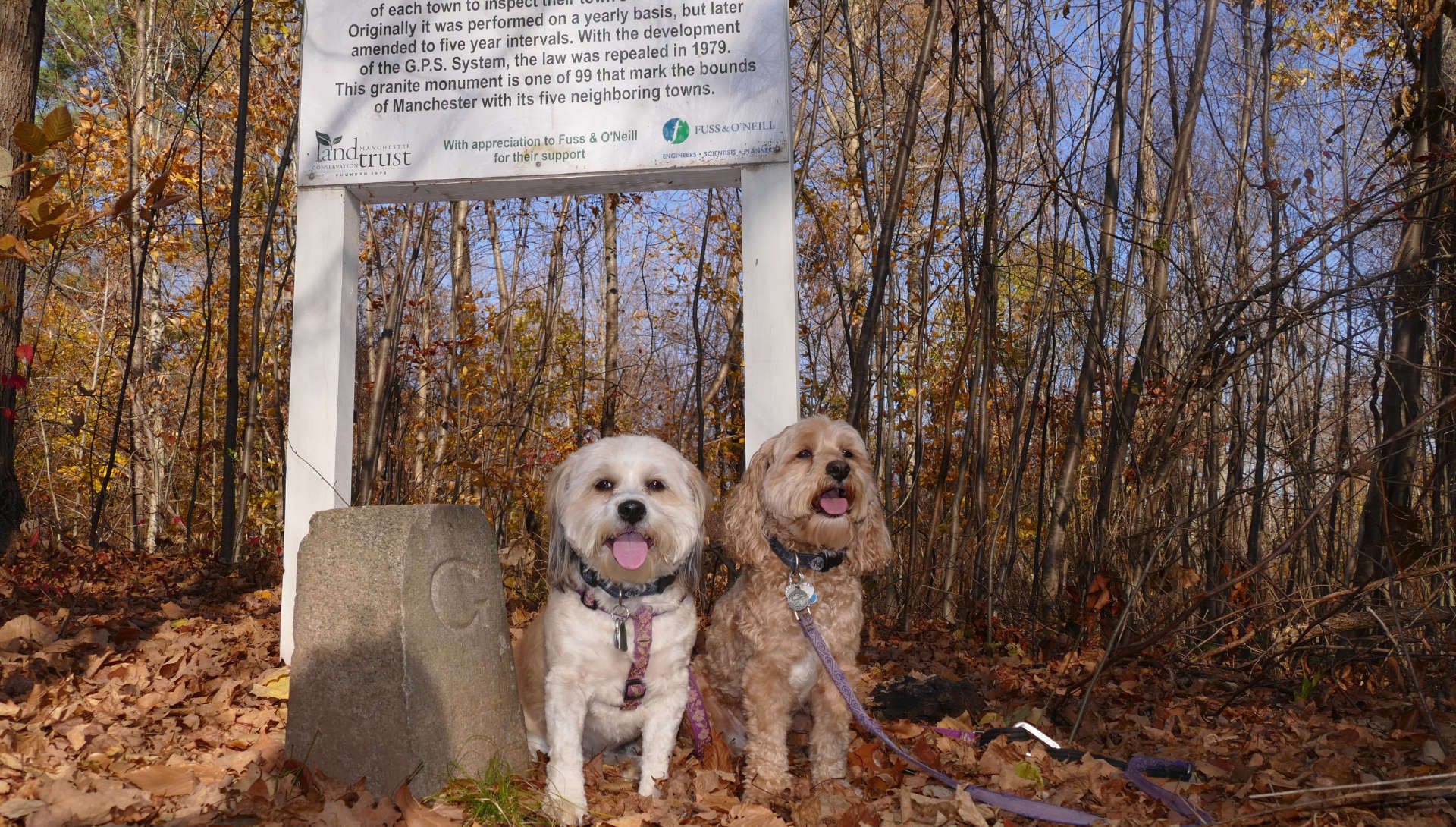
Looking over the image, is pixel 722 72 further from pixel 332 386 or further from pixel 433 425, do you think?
pixel 433 425

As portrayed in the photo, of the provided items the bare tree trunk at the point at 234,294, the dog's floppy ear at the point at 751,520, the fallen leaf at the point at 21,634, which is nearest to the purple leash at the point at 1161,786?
the dog's floppy ear at the point at 751,520

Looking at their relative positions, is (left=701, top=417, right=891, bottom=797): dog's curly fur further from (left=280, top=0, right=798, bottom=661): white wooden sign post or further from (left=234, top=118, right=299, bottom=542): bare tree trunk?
(left=234, top=118, right=299, bottom=542): bare tree trunk

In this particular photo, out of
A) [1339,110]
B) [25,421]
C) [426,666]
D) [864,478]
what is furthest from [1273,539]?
[25,421]

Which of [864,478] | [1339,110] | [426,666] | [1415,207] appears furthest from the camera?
[1339,110]

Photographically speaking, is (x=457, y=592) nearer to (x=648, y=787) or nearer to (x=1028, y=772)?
(x=648, y=787)

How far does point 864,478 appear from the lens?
3740mm

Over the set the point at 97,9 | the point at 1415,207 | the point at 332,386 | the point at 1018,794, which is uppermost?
the point at 97,9

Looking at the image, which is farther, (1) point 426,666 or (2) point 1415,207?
(2) point 1415,207

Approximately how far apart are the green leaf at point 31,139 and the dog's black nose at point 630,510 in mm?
2110

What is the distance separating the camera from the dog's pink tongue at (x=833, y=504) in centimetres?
364

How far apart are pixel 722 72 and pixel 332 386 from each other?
2.45 meters

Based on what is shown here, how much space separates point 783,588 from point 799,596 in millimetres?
91

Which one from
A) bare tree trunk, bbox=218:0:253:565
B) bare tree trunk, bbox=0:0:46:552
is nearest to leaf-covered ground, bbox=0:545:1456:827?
bare tree trunk, bbox=0:0:46:552

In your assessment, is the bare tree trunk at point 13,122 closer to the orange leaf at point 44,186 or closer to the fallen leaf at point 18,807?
the orange leaf at point 44,186
